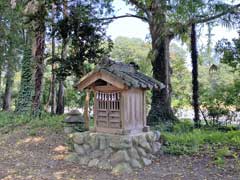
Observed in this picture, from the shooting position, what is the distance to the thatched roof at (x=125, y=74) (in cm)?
555

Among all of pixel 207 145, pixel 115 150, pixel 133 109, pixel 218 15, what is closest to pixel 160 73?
pixel 218 15

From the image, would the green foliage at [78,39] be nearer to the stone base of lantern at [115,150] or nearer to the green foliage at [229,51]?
the stone base of lantern at [115,150]

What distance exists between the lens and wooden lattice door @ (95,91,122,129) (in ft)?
19.1

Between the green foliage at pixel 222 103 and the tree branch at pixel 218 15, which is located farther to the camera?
the green foliage at pixel 222 103

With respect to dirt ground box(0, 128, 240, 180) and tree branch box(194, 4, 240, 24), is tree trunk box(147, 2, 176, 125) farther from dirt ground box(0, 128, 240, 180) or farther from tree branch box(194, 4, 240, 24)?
dirt ground box(0, 128, 240, 180)

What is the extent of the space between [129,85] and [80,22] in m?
4.14

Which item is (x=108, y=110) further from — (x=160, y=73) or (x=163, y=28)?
(x=163, y=28)

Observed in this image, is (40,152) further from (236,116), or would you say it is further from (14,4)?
Result: (236,116)

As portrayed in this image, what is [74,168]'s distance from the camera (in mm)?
5500

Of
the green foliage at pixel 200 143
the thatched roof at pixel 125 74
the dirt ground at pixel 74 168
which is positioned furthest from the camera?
the green foliage at pixel 200 143

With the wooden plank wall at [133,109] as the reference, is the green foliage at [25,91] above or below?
above

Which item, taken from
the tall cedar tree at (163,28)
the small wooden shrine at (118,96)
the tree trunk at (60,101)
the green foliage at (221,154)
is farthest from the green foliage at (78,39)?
the green foliage at (221,154)

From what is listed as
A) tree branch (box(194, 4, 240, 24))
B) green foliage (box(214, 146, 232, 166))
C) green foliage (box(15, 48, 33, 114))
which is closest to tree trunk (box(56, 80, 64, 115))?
green foliage (box(15, 48, 33, 114))

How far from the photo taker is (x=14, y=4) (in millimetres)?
10109
